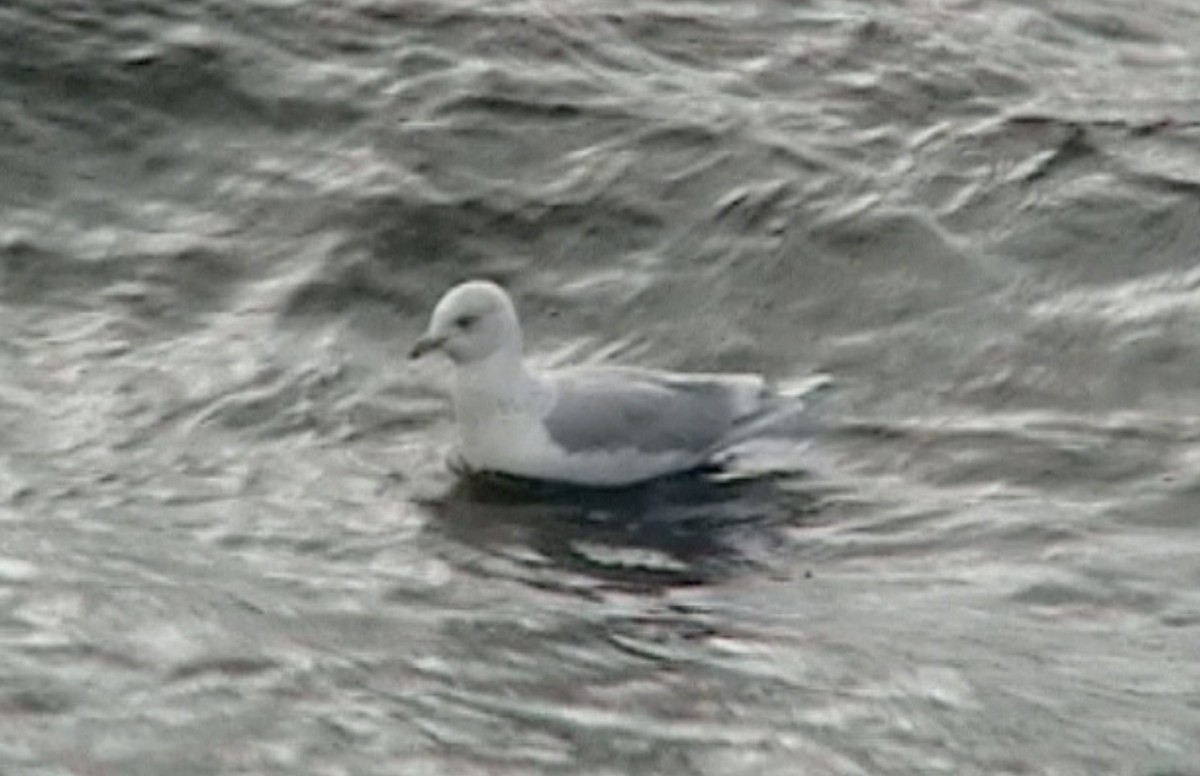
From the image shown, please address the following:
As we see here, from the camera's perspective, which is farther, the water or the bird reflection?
the bird reflection

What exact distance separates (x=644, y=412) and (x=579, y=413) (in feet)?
0.59

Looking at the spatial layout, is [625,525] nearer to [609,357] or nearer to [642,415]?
[642,415]

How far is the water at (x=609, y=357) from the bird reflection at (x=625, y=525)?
0.02 meters

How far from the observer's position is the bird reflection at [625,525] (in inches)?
378

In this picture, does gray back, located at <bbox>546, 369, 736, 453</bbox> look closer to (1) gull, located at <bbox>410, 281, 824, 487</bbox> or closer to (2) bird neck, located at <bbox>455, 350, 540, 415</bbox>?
(1) gull, located at <bbox>410, 281, 824, 487</bbox>

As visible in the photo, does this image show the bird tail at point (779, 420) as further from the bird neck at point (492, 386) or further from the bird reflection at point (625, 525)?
the bird neck at point (492, 386)

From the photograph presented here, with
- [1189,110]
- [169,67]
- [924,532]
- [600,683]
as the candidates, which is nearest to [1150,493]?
[924,532]

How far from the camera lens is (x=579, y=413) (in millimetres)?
10461

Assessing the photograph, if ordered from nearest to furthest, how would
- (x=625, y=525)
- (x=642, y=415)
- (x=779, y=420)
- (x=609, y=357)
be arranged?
(x=625, y=525) < (x=642, y=415) < (x=779, y=420) < (x=609, y=357)

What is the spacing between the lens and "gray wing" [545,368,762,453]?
10.4 meters

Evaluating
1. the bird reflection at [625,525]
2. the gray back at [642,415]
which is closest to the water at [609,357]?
the bird reflection at [625,525]

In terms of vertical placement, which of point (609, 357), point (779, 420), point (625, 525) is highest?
point (609, 357)

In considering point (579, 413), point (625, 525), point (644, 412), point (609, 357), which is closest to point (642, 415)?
point (644, 412)

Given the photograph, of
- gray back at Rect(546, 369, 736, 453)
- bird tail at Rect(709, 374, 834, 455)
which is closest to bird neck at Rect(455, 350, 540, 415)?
gray back at Rect(546, 369, 736, 453)
